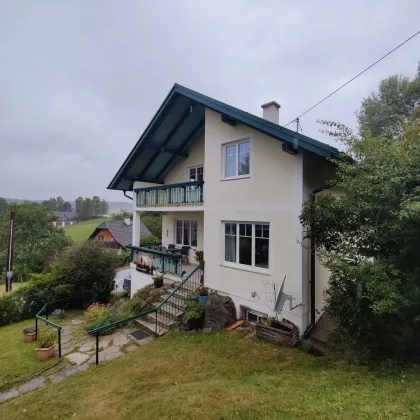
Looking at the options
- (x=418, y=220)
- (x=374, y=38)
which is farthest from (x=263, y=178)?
(x=374, y=38)

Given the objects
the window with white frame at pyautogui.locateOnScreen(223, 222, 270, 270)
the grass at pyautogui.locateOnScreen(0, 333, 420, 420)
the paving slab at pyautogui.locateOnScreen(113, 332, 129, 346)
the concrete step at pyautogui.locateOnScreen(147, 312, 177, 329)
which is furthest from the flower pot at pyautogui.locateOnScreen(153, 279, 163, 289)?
the grass at pyautogui.locateOnScreen(0, 333, 420, 420)

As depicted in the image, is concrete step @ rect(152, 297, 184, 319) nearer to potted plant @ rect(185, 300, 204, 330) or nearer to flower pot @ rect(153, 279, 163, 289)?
potted plant @ rect(185, 300, 204, 330)

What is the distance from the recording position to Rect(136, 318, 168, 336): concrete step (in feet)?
28.3

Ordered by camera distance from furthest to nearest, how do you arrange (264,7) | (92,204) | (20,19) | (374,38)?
(92,204)
(20,19)
(264,7)
(374,38)

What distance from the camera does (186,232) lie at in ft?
47.6

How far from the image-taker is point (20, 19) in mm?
11570

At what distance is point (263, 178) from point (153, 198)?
6743 mm

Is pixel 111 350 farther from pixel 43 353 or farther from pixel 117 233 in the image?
pixel 117 233

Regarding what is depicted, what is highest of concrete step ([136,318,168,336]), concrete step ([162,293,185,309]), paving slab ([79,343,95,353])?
concrete step ([162,293,185,309])

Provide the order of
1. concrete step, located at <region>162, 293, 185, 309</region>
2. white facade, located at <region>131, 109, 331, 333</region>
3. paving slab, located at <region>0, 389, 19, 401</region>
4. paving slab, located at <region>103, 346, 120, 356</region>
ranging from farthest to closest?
concrete step, located at <region>162, 293, 185, 309</region>
paving slab, located at <region>103, 346, 120, 356</region>
white facade, located at <region>131, 109, 331, 333</region>
paving slab, located at <region>0, 389, 19, 401</region>

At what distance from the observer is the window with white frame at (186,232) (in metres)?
14.0

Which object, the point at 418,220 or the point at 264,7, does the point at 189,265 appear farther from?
the point at 264,7

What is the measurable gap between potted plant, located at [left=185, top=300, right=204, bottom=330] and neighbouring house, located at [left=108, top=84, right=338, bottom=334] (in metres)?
1.16

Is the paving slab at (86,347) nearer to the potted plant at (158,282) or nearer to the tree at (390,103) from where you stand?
the potted plant at (158,282)
